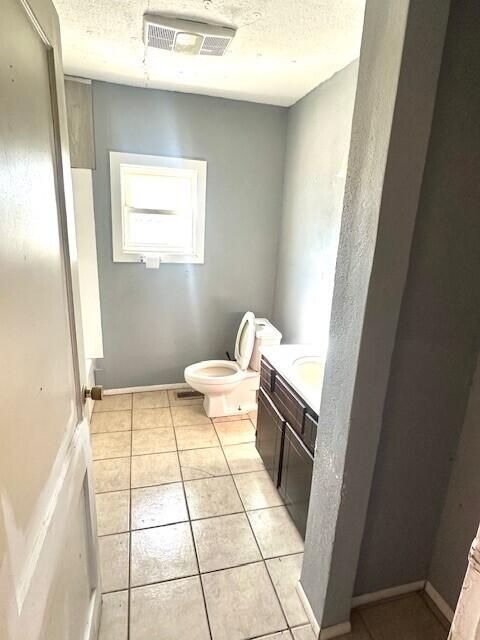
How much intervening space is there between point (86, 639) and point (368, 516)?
3.53 feet

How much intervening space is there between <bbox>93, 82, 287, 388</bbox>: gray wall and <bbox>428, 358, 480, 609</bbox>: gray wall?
7.17ft

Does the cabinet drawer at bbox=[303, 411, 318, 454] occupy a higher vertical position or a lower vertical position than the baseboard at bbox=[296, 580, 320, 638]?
higher

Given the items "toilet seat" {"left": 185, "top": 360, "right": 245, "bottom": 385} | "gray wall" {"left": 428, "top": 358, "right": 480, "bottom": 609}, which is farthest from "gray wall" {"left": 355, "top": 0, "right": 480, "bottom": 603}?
"toilet seat" {"left": 185, "top": 360, "right": 245, "bottom": 385}

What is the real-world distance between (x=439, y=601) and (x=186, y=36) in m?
2.88

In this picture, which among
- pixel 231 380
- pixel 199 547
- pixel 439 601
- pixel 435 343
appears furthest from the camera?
pixel 231 380

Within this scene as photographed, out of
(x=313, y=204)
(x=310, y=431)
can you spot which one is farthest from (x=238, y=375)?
(x=313, y=204)

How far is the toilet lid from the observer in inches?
112

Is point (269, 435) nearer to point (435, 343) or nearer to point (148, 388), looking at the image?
point (435, 343)

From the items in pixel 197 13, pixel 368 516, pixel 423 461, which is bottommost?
pixel 368 516

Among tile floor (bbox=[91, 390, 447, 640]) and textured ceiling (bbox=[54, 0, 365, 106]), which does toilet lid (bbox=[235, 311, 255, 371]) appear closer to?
tile floor (bbox=[91, 390, 447, 640])

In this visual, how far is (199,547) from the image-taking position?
1.79 metres

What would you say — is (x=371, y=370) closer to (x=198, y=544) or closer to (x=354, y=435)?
(x=354, y=435)

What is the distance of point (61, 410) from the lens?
95 cm

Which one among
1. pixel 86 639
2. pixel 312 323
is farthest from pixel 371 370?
pixel 312 323
